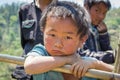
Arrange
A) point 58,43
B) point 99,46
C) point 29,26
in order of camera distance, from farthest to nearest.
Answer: point 99,46 → point 29,26 → point 58,43

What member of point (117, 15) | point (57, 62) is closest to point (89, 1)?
point (57, 62)

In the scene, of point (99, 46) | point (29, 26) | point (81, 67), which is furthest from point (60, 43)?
point (99, 46)

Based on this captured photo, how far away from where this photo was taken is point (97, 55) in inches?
89.6

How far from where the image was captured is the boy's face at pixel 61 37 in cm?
168

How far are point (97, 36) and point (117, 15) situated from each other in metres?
57.9

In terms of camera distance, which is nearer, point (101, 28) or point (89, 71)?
point (89, 71)

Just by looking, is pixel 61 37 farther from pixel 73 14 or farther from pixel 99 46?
pixel 99 46

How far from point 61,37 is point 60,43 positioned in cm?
3

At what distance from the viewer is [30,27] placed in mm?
2756

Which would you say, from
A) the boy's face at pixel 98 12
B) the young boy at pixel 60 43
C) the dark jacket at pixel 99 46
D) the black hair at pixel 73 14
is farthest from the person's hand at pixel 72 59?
the boy's face at pixel 98 12

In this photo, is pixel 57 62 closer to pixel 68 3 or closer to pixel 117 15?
pixel 68 3

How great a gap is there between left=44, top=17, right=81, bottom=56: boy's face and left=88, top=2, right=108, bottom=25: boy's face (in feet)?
3.82

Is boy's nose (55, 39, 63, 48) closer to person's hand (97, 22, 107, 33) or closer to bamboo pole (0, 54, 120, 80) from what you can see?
bamboo pole (0, 54, 120, 80)

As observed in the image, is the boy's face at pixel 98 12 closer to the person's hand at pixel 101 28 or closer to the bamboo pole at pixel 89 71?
the person's hand at pixel 101 28
